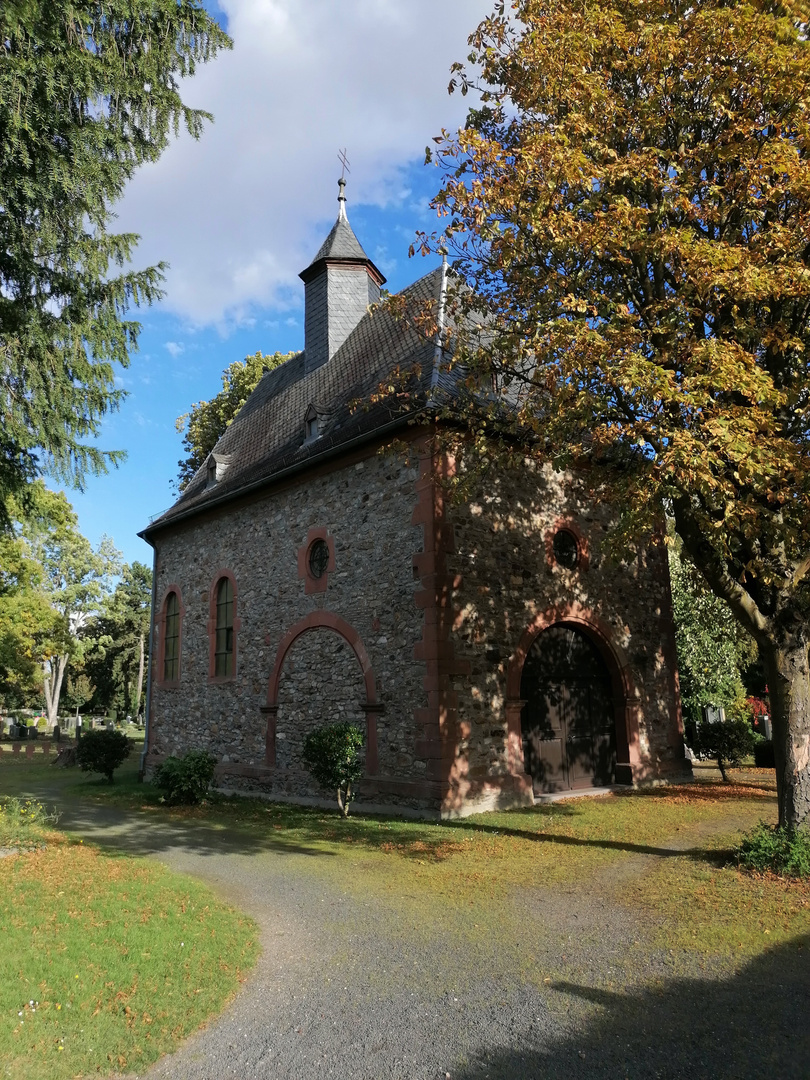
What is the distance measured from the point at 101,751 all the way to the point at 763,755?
15.6m

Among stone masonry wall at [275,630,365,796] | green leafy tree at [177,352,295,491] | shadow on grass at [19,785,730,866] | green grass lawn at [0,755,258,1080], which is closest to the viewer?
green grass lawn at [0,755,258,1080]

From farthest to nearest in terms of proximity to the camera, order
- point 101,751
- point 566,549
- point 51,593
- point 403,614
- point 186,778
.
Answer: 1. point 51,593
2. point 101,751
3. point 566,549
4. point 186,778
5. point 403,614

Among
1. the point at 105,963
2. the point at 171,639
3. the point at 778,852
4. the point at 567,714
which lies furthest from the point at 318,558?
the point at 105,963

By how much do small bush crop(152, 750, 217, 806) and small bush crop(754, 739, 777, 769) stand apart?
12.3 m

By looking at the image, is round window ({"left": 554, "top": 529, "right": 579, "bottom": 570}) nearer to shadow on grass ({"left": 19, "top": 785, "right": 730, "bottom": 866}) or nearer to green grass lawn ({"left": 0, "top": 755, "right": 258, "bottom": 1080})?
shadow on grass ({"left": 19, "top": 785, "right": 730, "bottom": 866})

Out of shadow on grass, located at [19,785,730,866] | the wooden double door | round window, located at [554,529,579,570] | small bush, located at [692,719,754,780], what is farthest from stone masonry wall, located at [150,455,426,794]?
small bush, located at [692,719,754,780]

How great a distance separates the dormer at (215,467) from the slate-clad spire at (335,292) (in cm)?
314

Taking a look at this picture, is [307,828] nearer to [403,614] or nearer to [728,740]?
[403,614]

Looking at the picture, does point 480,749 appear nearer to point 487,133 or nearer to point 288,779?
point 288,779

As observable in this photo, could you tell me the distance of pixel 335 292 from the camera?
18797 mm

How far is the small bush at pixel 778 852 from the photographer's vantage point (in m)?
6.89

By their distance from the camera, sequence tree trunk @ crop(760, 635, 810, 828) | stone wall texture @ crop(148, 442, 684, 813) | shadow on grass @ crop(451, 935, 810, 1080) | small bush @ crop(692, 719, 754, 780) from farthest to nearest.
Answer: small bush @ crop(692, 719, 754, 780)
stone wall texture @ crop(148, 442, 684, 813)
tree trunk @ crop(760, 635, 810, 828)
shadow on grass @ crop(451, 935, 810, 1080)

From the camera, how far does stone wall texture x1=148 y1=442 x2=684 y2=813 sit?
36.8 feet

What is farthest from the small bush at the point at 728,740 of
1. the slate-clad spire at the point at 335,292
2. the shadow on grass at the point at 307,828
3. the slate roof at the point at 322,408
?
the slate-clad spire at the point at 335,292
